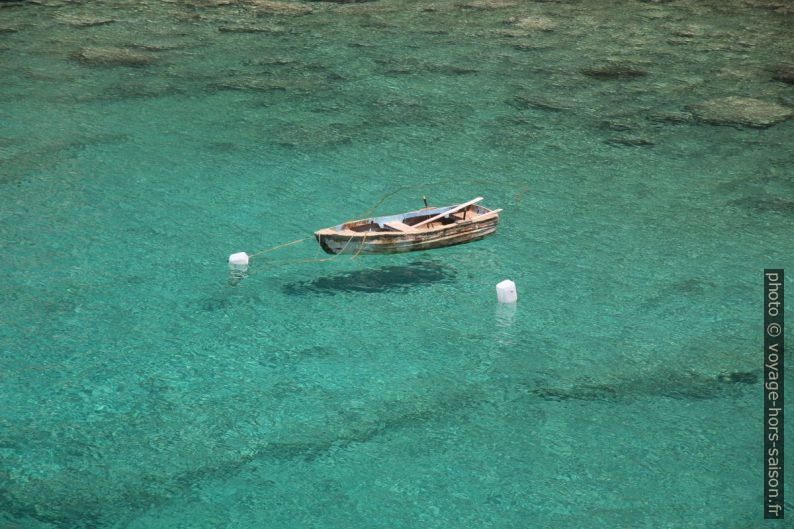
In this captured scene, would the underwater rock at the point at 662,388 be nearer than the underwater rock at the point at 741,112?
Yes

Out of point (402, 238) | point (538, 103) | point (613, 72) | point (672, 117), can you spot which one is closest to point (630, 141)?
point (672, 117)

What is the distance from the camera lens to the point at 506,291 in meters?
7.82

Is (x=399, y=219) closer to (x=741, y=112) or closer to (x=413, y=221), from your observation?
(x=413, y=221)

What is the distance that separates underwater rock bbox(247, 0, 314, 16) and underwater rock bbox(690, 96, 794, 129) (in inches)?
251

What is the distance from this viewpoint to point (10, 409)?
6.67m

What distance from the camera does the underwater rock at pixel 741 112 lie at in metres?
11.4

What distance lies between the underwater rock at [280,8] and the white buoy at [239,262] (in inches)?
311

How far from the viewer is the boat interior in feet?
26.4

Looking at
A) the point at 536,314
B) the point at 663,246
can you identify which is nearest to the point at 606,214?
the point at 663,246

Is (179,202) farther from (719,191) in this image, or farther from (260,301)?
(719,191)

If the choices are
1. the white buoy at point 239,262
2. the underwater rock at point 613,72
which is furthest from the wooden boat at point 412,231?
the underwater rock at point 613,72

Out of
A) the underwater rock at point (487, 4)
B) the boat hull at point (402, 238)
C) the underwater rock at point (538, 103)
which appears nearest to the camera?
the boat hull at point (402, 238)

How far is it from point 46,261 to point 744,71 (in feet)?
29.3

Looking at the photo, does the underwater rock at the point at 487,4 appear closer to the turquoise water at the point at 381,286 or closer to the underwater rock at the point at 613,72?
the turquoise water at the point at 381,286
